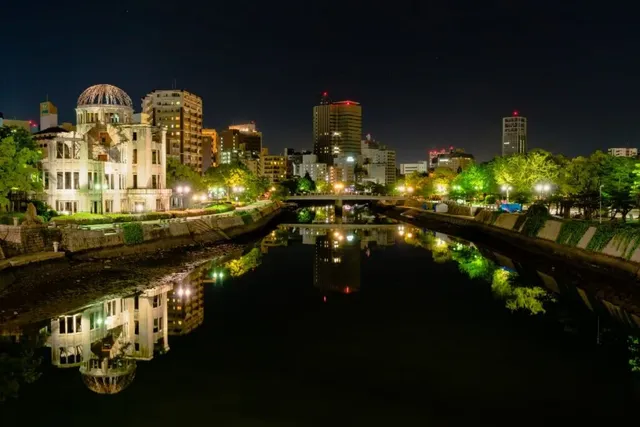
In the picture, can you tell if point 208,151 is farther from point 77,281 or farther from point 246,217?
point 77,281

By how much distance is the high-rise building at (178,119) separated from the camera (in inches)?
5202

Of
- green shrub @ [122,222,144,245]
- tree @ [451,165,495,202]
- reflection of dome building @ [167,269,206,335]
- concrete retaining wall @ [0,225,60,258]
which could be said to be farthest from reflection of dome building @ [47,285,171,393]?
tree @ [451,165,495,202]

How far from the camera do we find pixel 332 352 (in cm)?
2178

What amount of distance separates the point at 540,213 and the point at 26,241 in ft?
134

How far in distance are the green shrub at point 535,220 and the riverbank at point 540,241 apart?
509mm

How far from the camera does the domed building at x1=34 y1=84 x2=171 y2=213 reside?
175 ft

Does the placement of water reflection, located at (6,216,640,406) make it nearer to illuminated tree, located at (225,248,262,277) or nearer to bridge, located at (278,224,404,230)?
illuminated tree, located at (225,248,262,277)

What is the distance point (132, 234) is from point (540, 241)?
33.0 metres

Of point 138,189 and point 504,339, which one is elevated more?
point 138,189

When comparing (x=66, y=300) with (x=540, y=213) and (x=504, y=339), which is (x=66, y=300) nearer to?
(x=504, y=339)

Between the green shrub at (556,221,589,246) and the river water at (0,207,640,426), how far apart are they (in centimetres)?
397

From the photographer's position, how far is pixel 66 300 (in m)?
28.1

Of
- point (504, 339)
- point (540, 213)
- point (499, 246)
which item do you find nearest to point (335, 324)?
point (504, 339)

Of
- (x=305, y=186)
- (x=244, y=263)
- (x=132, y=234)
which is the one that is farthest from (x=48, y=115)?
(x=305, y=186)
